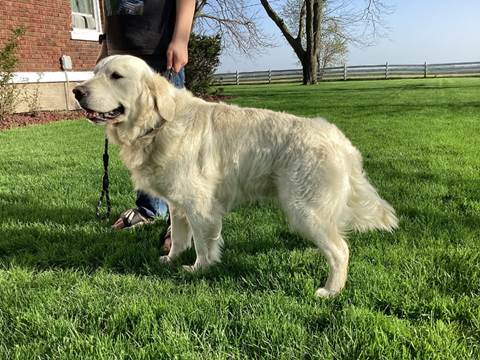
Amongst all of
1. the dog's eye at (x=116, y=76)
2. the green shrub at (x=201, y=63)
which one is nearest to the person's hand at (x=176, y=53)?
the dog's eye at (x=116, y=76)

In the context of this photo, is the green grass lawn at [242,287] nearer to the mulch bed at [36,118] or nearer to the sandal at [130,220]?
the sandal at [130,220]

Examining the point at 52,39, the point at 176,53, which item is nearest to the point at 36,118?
the point at 52,39

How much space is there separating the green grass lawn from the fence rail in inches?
1434

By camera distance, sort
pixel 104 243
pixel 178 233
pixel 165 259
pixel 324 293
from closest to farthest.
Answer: pixel 324 293 < pixel 165 259 < pixel 178 233 < pixel 104 243

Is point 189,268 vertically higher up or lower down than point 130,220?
lower down

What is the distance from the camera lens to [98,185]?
541cm

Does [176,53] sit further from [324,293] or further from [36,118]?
[36,118]

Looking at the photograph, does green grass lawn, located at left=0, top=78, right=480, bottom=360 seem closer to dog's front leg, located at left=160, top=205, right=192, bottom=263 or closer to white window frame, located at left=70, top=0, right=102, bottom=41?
dog's front leg, located at left=160, top=205, right=192, bottom=263

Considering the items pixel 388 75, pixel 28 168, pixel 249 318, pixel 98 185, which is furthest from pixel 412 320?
pixel 388 75

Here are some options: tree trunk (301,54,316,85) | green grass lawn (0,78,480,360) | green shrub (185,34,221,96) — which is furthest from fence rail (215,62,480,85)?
green grass lawn (0,78,480,360)

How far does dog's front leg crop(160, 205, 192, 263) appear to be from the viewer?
341 centimetres

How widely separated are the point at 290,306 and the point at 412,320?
663 mm

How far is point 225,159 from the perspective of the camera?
3.07 m

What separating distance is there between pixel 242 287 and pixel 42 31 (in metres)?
11.9
